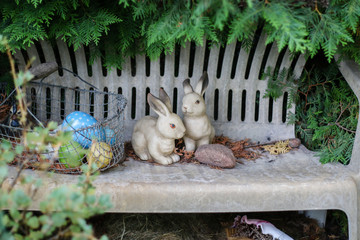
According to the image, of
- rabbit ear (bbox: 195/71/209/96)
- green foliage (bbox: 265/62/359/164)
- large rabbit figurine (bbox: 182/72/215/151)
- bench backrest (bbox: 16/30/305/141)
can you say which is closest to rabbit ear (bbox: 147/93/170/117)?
large rabbit figurine (bbox: 182/72/215/151)

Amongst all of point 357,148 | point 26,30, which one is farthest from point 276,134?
point 26,30

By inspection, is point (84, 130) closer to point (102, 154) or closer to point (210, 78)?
point (102, 154)

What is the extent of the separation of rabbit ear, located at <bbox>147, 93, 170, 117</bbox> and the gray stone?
0.23 metres

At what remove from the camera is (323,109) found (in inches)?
83.4

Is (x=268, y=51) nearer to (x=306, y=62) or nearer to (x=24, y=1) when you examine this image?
(x=306, y=62)

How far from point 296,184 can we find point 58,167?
3.10 feet

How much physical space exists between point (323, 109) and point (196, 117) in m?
0.70

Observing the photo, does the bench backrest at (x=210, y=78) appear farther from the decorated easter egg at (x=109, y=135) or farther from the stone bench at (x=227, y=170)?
the decorated easter egg at (x=109, y=135)

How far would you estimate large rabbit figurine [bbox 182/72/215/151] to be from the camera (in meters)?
1.83

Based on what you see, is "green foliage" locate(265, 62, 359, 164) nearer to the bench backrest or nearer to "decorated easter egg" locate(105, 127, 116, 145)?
the bench backrest

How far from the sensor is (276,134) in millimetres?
2156

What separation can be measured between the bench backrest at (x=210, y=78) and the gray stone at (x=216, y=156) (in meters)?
0.35

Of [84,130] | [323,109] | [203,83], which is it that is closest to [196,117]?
[203,83]

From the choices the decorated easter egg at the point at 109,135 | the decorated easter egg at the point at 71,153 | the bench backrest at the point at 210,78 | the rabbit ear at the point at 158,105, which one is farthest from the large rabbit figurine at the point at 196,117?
the decorated easter egg at the point at 71,153
